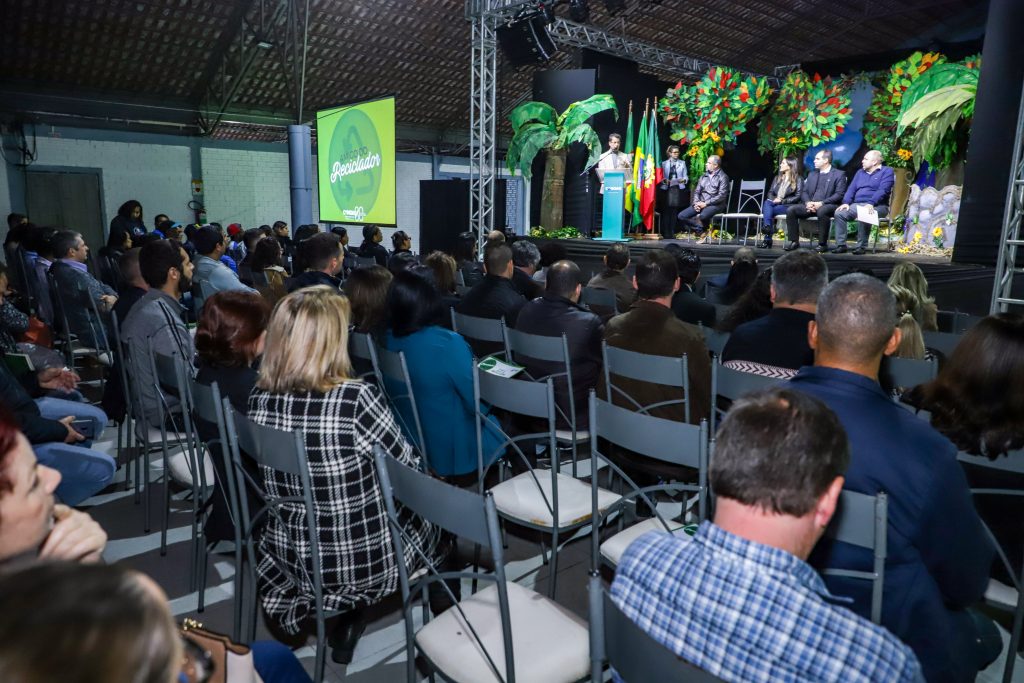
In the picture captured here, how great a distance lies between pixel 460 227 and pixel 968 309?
822 cm

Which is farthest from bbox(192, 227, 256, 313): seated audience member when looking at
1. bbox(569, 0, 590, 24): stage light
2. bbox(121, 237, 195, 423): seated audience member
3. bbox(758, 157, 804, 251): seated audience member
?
bbox(758, 157, 804, 251): seated audience member

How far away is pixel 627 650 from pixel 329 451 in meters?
1.07

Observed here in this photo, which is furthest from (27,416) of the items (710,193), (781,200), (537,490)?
(710,193)

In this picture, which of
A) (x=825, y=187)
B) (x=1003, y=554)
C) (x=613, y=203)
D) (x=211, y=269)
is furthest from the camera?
(x=613, y=203)

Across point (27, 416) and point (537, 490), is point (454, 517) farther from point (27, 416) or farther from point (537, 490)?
point (27, 416)

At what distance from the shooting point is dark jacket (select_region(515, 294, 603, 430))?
10.2ft

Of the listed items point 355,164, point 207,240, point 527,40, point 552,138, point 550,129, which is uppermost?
point 527,40

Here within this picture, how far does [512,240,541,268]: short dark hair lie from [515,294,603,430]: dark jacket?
64.1 inches

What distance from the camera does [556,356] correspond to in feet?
9.62

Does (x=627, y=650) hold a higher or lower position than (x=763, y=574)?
lower

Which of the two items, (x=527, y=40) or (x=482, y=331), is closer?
(x=482, y=331)

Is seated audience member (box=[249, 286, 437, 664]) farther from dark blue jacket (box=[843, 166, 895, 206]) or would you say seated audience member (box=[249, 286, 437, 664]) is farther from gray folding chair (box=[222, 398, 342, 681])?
dark blue jacket (box=[843, 166, 895, 206])

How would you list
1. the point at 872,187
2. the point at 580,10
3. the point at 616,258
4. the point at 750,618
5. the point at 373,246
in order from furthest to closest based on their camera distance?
1. the point at 580,10
2. the point at 373,246
3. the point at 872,187
4. the point at 616,258
5. the point at 750,618

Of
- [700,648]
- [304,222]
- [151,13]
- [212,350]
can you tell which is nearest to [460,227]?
[304,222]
